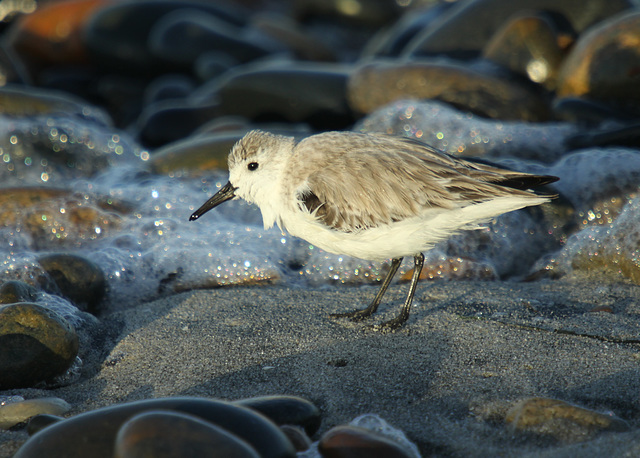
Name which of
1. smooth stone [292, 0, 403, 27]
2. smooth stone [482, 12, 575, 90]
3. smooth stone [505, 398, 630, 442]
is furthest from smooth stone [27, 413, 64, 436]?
smooth stone [292, 0, 403, 27]

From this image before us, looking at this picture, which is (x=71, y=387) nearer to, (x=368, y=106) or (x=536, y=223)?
(x=536, y=223)

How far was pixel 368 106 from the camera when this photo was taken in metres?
8.10

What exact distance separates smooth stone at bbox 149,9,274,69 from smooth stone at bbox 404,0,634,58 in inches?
139

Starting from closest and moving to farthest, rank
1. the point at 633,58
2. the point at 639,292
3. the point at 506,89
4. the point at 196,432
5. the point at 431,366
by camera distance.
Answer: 1. the point at 196,432
2. the point at 431,366
3. the point at 639,292
4. the point at 633,58
5. the point at 506,89

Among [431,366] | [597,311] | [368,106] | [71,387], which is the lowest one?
[71,387]

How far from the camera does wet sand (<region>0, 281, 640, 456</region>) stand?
3027mm

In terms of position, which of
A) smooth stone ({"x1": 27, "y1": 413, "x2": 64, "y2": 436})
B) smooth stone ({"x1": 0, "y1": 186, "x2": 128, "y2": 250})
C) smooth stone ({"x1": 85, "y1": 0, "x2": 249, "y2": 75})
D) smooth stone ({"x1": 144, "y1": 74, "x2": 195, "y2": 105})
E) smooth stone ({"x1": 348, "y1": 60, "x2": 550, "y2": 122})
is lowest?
smooth stone ({"x1": 0, "y1": 186, "x2": 128, "y2": 250})

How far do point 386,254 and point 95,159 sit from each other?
5.27 metres

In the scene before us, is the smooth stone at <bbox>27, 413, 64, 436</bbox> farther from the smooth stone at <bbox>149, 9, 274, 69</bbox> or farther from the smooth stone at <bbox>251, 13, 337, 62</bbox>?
the smooth stone at <bbox>251, 13, 337, 62</bbox>

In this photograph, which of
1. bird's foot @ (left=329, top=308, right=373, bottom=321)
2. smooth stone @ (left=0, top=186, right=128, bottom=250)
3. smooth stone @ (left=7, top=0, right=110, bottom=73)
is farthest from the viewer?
smooth stone @ (left=7, top=0, right=110, bottom=73)

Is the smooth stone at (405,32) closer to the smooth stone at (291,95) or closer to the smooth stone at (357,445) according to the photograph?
the smooth stone at (291,95)

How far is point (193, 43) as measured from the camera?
11867 mm

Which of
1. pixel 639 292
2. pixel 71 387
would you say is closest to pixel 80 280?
pixel 71 387

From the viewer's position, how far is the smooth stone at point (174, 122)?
29.7 feet
